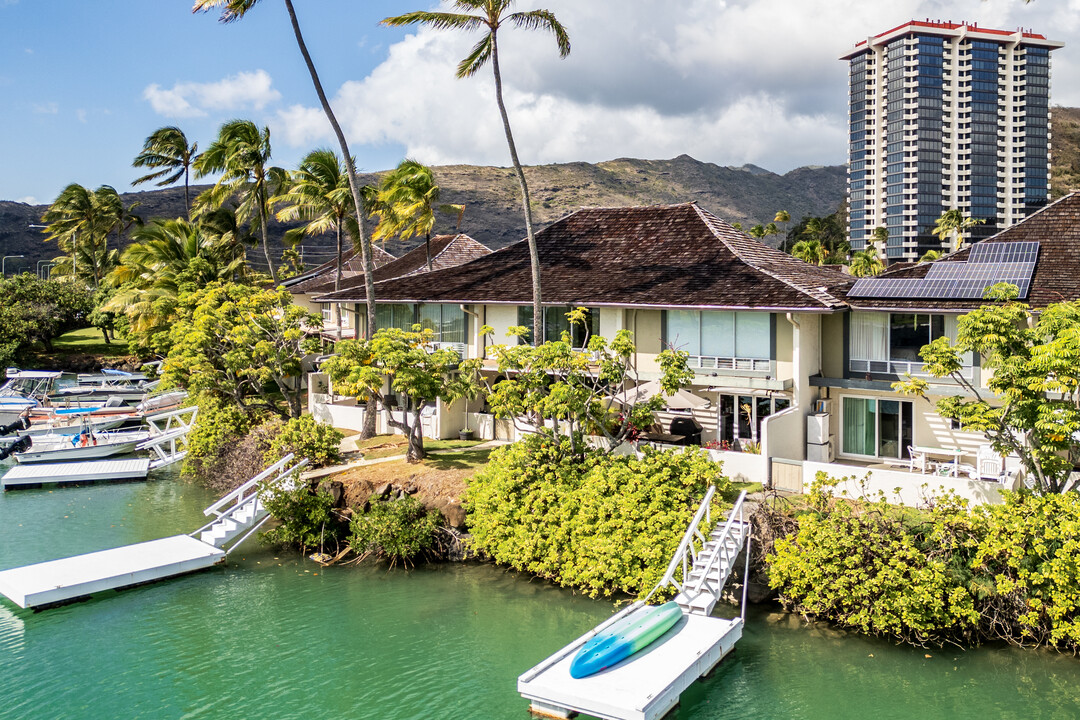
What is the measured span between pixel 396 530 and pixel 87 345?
47.3 m

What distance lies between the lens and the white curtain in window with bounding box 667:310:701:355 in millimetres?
27828

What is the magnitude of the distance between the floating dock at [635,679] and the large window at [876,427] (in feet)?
37.9

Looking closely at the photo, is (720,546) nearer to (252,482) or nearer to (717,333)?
(717,333)

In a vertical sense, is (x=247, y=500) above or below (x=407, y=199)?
below

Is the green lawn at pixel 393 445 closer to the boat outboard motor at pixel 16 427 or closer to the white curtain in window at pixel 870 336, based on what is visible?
the white curtain in window at pixel 870 336

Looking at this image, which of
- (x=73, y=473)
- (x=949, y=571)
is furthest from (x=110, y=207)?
(x=949, y=571)

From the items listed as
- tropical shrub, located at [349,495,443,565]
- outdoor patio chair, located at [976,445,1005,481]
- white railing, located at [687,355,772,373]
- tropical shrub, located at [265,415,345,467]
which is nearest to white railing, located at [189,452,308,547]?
tropical shrub, located at [265,415,345,467]

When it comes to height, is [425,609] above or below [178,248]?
below

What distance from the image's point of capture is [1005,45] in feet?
494

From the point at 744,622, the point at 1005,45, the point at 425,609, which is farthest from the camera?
the point at 1005,45

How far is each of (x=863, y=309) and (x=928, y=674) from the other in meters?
12.2

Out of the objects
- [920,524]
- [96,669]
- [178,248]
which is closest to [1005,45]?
[178,248]

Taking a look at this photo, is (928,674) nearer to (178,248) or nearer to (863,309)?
(863,309)

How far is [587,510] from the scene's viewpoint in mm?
21469
